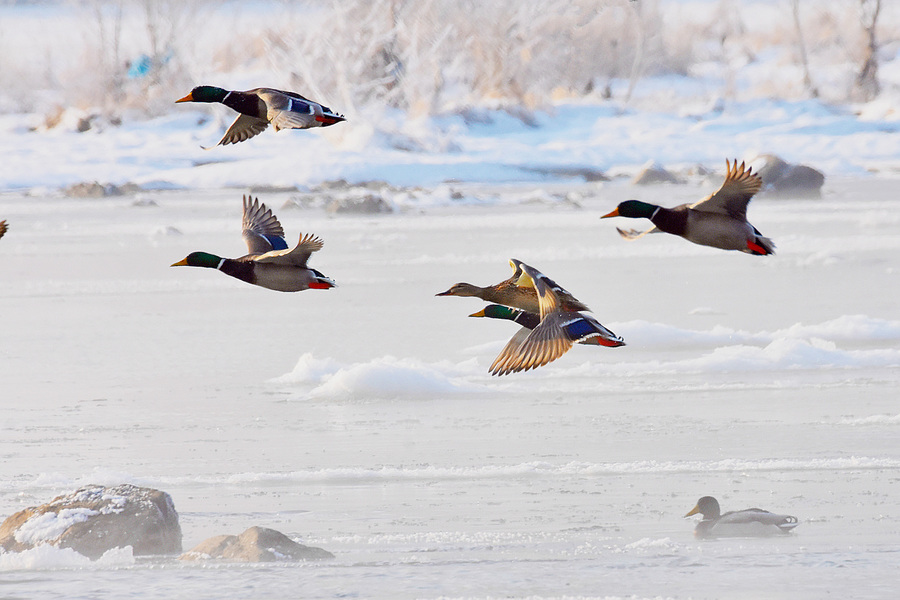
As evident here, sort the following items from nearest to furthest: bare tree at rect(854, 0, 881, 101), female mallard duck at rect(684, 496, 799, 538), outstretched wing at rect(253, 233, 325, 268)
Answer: outstretched wing at rect(253, 233, 325, 268) → female mallard duck at rect(684, 496, 799, 538) → bare tree at rect(854, 0, 881, 101)

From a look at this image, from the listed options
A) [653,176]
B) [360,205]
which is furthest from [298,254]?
[653,176]

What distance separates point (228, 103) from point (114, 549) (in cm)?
420

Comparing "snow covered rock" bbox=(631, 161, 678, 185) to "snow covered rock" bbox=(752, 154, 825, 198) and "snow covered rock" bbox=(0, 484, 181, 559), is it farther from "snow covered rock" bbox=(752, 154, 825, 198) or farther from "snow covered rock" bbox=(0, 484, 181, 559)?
"snow covered rock" bbox=(0, 484, 181, 559)

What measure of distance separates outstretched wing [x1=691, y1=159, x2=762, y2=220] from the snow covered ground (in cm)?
365

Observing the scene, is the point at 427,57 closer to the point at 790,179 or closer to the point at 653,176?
the point at 653,176

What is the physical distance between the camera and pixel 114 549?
27.2 feet

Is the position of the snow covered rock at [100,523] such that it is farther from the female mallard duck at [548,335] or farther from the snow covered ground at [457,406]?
the female mallard duck at [548,335]

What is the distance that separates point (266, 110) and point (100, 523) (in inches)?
173

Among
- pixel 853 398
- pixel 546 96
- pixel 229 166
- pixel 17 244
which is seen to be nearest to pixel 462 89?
pixel 546 96

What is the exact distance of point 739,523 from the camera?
8.41m

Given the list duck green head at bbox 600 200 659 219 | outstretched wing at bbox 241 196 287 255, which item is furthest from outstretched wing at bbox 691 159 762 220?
outstretched wing at bbox 241 196 287 255

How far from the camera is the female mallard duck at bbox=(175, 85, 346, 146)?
4199 millimetres

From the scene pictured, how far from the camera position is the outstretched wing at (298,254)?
13.7ft

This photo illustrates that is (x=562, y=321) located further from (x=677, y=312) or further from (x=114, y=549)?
(x=677, y=312)
